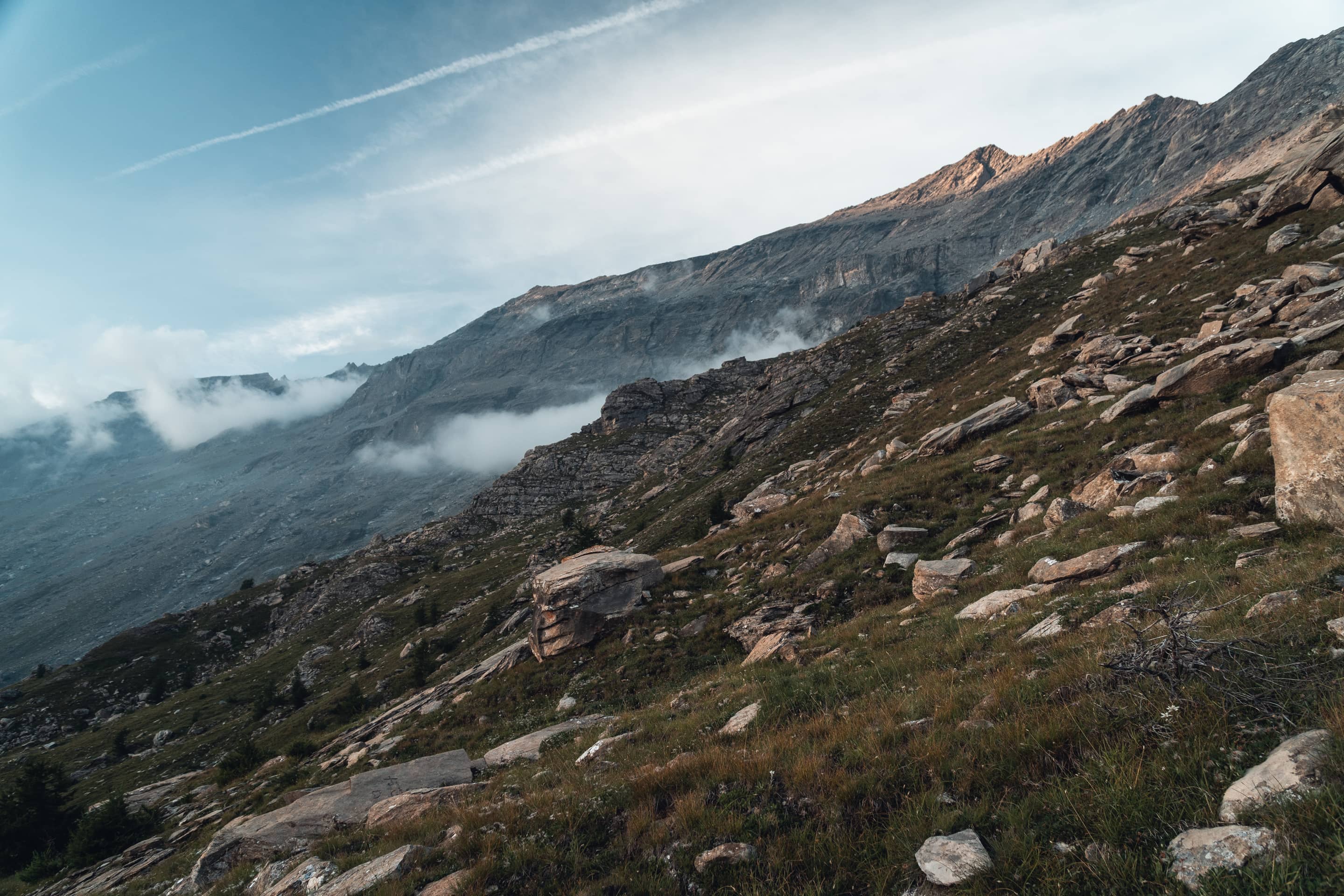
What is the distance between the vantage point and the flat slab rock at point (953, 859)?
4.62m

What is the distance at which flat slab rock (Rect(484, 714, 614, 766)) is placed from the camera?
1436 centimetres

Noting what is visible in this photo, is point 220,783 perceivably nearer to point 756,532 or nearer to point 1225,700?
point 756,532

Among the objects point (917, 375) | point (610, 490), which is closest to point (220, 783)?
point (917, 375)

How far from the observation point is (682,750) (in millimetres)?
9883

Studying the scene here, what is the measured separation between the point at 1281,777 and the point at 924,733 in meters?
3.74

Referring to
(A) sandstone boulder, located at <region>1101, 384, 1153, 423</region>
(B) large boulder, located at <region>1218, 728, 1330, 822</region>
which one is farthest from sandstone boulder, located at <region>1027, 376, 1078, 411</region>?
(B) large boulder, located at <region>1218, 728, 1330, 822</region>

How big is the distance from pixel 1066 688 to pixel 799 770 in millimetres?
3832

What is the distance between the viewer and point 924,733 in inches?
290

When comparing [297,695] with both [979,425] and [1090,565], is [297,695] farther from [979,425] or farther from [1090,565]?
[979,425]

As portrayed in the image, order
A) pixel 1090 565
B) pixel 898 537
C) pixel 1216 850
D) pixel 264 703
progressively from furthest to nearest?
1. pixel 264 703
2. pixel 898 537
3. pixel 1090 565
4. pixel 1216 850

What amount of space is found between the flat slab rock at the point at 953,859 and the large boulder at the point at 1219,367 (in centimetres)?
2448

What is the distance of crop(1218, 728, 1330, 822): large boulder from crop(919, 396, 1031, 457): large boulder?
29.3 m

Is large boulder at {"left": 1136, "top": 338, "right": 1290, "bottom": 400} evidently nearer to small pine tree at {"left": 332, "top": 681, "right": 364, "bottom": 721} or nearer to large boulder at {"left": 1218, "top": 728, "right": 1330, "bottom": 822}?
large boulder at {"left": 1218, "top": 728, "right": 1330, "bottom": 822}

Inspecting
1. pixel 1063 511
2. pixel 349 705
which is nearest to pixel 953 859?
pixel 1063 511
